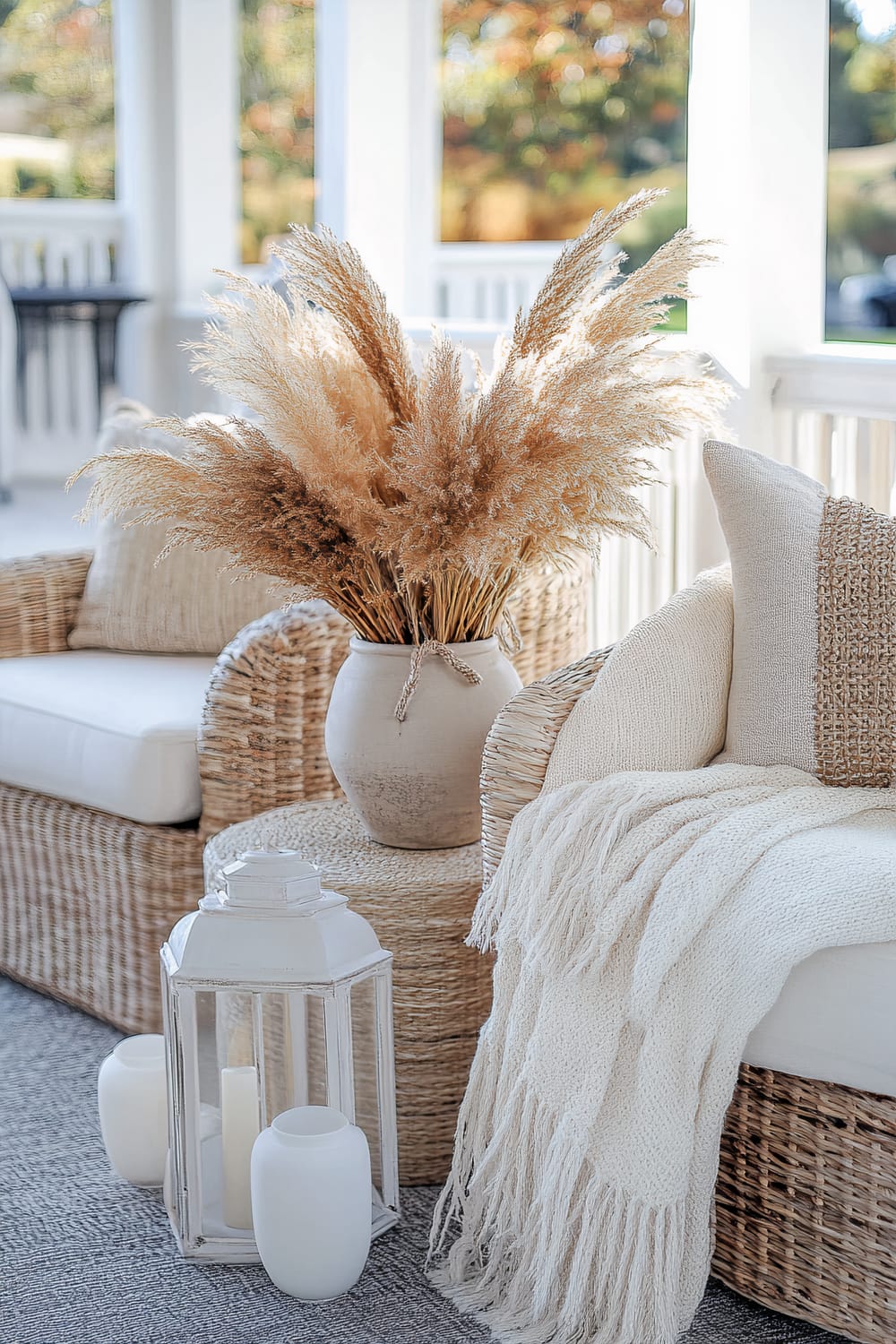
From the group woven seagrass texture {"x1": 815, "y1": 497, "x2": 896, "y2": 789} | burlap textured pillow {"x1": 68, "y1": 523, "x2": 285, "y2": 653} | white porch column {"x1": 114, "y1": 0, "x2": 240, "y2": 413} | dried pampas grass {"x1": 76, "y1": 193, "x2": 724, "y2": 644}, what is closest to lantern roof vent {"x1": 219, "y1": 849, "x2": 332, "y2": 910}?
dried pampas grass {"x1": 76, "y1": 193, "x2": 724, "y2": 644}

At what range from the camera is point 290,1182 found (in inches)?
60.9

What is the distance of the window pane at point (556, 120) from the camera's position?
11289mm

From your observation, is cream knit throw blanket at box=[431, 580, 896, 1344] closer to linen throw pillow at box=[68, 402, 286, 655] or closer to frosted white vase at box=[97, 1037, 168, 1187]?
frosted white vase at box=[97, 1037, 168, 1187]

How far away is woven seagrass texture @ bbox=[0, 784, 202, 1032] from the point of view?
224 cm

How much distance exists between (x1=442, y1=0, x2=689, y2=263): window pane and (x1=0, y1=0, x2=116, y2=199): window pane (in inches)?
105

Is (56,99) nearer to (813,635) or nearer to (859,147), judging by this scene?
(859,147)

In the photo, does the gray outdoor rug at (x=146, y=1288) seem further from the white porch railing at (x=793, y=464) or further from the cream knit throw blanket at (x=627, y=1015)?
the white porch railing at (x=793, y=464)

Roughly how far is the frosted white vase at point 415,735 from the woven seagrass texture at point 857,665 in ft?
1.32

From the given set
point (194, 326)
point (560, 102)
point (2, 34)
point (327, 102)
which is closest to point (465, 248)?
point (194, 326)

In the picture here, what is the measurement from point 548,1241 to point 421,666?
26.8 inches

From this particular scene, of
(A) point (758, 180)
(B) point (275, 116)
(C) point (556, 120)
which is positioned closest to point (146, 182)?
(A) point (758, 180)

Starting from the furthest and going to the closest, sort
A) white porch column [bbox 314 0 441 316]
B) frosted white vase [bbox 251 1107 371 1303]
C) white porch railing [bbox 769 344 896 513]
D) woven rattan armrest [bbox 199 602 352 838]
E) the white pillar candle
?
white porch column [bbox 314 0 441 316] < white porch railing [bbox 769 344 896 513] < woven rattan armrest [bbox 199 602 352 838] < the white pillar candle < frosted white vase [bbox 251 1107 371 1303]

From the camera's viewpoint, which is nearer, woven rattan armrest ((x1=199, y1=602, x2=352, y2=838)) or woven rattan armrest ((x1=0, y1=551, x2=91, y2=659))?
woven rattan armrest ((x1=199, y1=602, x2=352, y2=838))

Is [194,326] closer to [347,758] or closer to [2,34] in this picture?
[347,758]
